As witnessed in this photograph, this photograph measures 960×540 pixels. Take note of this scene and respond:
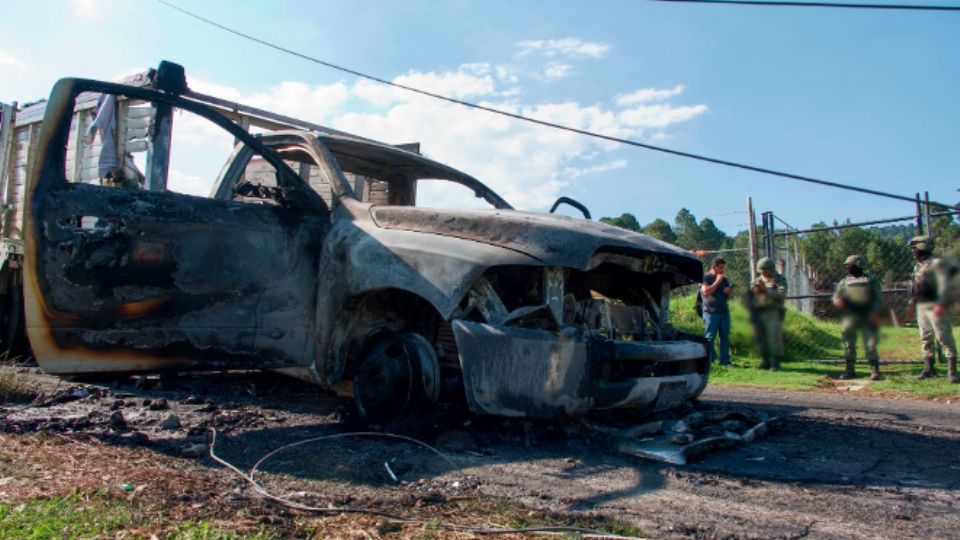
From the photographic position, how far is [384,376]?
4.07m

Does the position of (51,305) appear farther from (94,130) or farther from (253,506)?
(94,130)

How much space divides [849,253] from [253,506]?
237 centimetres

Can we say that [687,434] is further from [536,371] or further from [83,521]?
[83,521]

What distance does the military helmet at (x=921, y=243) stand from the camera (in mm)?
731

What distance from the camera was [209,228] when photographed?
401 centimetres

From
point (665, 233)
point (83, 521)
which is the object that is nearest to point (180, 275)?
point (83, 521)

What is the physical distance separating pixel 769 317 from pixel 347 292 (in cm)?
366

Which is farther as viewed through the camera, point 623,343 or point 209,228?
point 209,228

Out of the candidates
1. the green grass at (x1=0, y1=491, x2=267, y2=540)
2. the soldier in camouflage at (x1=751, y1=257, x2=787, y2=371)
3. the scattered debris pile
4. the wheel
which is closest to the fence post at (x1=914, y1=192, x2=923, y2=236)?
the soldier in camouflage at (x1=751, y1=257, x2=787, y2=371)

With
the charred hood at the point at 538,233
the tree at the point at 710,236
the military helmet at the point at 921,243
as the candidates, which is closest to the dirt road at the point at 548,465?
the charred hood at the point at 538,233

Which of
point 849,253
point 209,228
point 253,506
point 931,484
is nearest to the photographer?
point 849,253

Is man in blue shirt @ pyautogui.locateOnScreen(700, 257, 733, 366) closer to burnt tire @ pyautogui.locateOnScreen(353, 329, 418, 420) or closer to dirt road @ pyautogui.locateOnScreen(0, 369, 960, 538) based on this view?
dirt road @ pyautogui.locateOnScreen(0, 369, 960, 538)

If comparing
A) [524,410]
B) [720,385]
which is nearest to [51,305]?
[524,410]

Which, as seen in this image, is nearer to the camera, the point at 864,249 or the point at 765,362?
the point at 765,362
